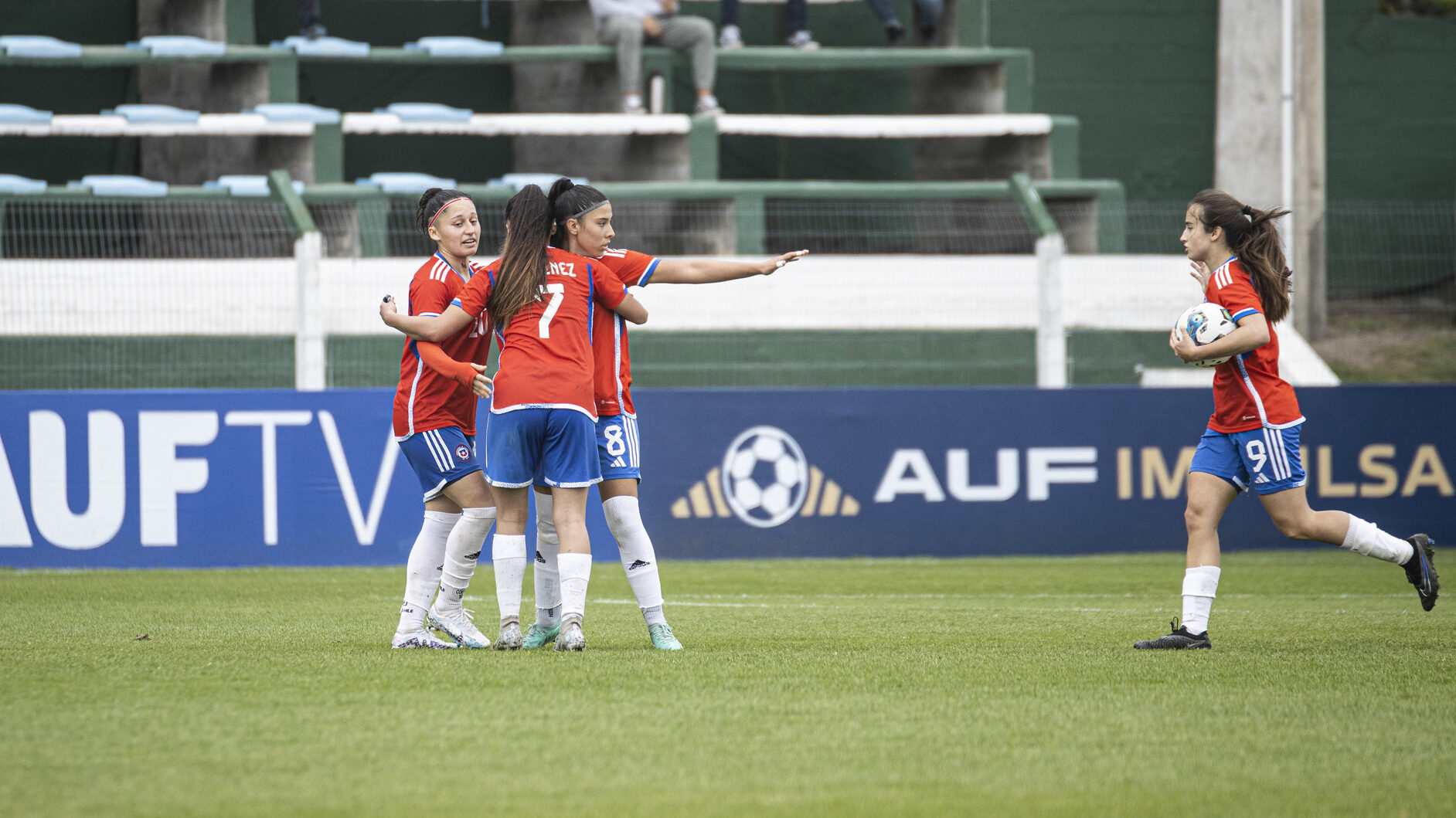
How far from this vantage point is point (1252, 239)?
6070 millimetres

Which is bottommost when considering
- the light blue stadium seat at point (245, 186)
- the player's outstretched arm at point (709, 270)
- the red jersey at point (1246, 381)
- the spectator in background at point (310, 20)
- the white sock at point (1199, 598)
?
the white sock at point (1199, 598)

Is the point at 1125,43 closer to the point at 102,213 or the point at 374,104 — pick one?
the point at 374,104

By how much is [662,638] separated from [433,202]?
1.95m

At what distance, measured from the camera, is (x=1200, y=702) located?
15.4ft

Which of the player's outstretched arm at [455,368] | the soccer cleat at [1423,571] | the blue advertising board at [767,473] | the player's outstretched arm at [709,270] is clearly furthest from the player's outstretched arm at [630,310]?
the blue advertising board at [767,473]

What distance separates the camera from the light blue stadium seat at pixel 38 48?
17.7 metres

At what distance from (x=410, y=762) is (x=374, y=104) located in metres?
17.1

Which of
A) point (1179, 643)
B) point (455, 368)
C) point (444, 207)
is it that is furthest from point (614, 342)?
point (1179, 643)

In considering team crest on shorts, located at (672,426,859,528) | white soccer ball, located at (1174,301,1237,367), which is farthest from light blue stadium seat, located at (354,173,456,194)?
white soccer ball, located at (1174,301,1237,367)

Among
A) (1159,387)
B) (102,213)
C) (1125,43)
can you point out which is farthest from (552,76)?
(1159,387)

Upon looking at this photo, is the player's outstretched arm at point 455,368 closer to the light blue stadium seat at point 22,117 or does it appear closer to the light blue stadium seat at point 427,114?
the light blue stadium seat at point 427,114

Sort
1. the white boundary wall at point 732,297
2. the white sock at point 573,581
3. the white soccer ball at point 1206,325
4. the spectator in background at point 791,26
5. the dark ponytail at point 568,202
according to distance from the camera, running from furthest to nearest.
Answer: the spectator in background at point 791,26
the white boundary wall at point 732,297
the white soccer ball at point 1206,325
the dark ponytail at point 568,202
the white sock at point 573,581

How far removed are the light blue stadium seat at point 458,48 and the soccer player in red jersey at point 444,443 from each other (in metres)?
12.7

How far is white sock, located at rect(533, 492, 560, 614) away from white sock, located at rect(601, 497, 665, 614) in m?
0.33
